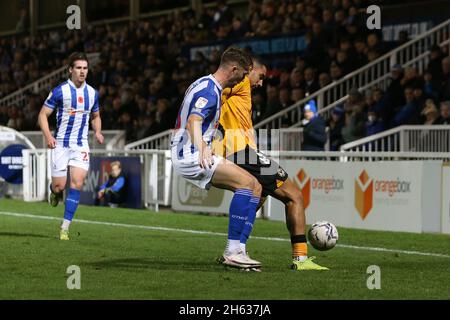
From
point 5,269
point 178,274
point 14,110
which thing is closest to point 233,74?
point 178,274

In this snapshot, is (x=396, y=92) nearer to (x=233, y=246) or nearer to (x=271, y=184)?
(x=271, y=184)

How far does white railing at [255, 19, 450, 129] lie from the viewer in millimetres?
20203

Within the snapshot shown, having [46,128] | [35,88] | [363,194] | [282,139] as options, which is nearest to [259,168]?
[46,128]

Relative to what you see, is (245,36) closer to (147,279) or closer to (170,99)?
(170,99)

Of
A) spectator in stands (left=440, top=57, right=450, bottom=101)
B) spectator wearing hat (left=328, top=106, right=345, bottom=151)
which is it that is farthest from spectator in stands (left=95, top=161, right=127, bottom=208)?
spectator in stands (left=440, top=57, right=450, bottom=101)

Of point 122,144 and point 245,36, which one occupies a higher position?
point 245,36

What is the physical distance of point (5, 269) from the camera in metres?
9.41

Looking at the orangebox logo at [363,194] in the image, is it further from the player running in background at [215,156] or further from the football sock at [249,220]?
the player running in background at [215,156]

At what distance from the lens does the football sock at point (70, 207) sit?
13.1 m

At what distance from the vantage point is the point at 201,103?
8.98m

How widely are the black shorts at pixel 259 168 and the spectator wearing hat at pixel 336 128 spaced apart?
28.4 ft

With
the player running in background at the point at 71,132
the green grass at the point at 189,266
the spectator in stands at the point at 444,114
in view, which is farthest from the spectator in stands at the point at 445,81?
the player running in background at the point at 71,132

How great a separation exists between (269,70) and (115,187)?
471 centimetres

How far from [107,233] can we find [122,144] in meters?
8.77
